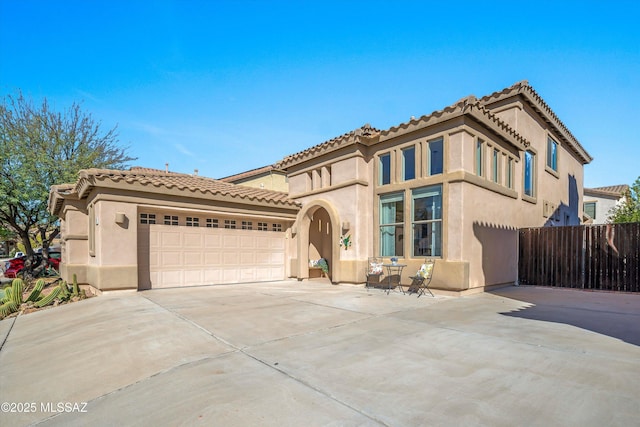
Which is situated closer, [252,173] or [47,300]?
[47,300]

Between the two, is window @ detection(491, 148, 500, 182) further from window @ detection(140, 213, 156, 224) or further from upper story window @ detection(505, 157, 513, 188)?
window @ detection(140, 213, 156, 224)

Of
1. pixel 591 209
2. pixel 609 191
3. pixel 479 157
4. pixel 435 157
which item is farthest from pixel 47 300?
pixel 609 191

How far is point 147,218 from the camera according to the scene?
10.7 m

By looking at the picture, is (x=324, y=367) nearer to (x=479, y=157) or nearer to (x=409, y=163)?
(x=409, y=163)

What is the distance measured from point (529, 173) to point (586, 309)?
24.4 feet

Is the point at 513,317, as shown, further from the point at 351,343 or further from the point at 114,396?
the point at 114,396

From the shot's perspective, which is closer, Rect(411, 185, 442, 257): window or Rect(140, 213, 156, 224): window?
Rect(411, 185, 442, 257): window

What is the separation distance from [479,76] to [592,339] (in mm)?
11562

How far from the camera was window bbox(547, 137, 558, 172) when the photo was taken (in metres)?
15.1

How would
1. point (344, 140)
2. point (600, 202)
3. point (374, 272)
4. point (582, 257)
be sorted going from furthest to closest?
1. point (600, 202)
2. point (344, 140)
3. point (582, 257)
4. point (374, 272)

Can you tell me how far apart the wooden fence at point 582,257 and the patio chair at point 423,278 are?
487 cm

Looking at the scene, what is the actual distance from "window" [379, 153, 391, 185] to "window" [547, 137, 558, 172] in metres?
8.59

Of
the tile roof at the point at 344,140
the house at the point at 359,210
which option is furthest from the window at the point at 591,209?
the tile roof at the point at 344,140

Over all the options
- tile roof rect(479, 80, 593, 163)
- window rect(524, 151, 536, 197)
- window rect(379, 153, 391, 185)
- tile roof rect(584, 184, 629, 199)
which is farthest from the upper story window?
tile roof rect(584, 184, 629, 199)
